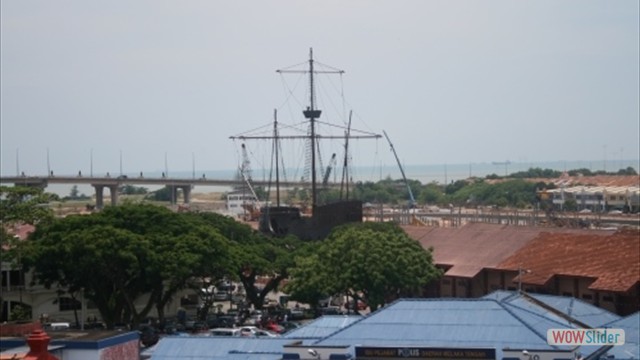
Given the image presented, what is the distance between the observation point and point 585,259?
55.8m

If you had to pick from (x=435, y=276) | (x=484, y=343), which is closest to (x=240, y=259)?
(x=435, y=276)

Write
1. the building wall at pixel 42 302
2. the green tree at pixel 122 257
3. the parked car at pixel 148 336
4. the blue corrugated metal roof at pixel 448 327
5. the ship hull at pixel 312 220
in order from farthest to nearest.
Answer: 1. the ship hull at pixel 312 220
2. the building wall at pixel 42 302
3. the green tree at pixel 122 257
4. the parked car at pixel 148 336
5. the blue corrugated metal roof at pixel 448 327

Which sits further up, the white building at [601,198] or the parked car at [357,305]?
the white building at [601,198]

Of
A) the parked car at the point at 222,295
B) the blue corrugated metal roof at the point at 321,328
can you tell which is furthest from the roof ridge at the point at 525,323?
the parked car at the point at 222,295

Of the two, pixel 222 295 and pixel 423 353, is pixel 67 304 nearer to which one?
pixel 222 295

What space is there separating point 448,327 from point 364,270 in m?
24.2

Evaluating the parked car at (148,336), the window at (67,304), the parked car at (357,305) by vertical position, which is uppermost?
the window at (67,304)

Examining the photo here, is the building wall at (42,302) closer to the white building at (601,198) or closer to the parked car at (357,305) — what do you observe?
the parked car at (357,305)

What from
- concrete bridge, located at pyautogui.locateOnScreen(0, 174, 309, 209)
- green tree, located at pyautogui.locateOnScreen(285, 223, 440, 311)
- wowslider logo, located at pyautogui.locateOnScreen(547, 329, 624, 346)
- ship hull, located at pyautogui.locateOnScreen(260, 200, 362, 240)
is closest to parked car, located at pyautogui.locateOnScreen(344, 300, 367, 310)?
green tree, located at pyautogui.locateOnScreen(285, 223, 440, 311)

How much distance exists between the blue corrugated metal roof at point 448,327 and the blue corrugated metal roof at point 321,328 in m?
2.26

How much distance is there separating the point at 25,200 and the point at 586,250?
25173 millimetres

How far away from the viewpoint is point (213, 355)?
1195 inches

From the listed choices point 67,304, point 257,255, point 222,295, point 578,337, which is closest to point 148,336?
point 67,304

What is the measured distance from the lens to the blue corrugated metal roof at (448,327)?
89.5 ft
